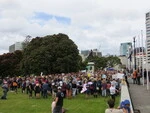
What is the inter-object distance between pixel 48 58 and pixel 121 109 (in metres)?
65.7

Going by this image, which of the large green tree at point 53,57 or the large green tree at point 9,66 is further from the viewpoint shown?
the large green tree at point 9,66

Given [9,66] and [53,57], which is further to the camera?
[9,66]

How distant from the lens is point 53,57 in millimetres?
77312

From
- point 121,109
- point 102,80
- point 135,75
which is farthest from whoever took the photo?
point 135,75

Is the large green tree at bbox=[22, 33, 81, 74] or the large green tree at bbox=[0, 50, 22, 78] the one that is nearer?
the large green tree at bbox=[22, 33, 81, 74]

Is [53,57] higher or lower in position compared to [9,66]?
higher

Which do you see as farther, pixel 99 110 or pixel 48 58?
pixel 48 58

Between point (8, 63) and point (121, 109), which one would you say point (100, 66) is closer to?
point (8, 63)

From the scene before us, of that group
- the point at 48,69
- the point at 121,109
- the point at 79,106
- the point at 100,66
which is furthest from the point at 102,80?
the point at 100,66

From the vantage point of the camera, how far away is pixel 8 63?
10088 centimetres

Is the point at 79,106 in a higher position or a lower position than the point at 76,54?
lower

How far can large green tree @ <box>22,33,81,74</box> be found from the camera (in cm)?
7556

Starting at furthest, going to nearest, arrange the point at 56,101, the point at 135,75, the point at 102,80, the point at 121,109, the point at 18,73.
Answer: the point at 18,73, the point at 135,75, the point at 102,80, the point at 56,101, the point at 121,109

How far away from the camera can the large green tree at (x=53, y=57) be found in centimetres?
7556
